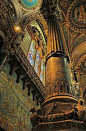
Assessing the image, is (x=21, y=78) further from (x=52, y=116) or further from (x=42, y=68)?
(x=52, y=116)

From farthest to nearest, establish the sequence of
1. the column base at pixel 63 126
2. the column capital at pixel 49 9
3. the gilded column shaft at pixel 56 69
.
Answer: the column capital at pixel 49 9, the gilded column shaft at pixel 56 69, the column base at pixel 63 126

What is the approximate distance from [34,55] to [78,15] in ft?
14.9

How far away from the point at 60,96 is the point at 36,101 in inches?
257

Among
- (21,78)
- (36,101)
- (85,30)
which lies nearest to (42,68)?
(36,101)

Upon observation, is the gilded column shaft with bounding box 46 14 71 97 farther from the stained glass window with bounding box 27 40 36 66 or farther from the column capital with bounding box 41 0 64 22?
the stained glass window with bounding box 27 40 36 66

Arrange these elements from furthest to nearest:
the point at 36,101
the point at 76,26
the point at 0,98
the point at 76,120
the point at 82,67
Answer: the point at 82,67 < the point at 76,26 < the point at 36,101 < the point at 0,98 < the point at 76,120

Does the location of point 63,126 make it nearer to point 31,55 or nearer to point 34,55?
point 31,55

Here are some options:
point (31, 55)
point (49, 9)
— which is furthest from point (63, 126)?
point (31, 55)

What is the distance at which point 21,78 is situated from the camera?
7539 millimetres

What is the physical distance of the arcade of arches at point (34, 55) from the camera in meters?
3.43

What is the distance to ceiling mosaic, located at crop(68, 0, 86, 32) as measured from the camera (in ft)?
30.7

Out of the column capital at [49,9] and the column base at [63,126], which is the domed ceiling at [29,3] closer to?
the column capital at [49,9]

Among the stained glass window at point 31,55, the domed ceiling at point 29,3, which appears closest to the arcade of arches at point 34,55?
the domed ceiling at point 29,3

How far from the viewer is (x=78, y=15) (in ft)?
32.3
